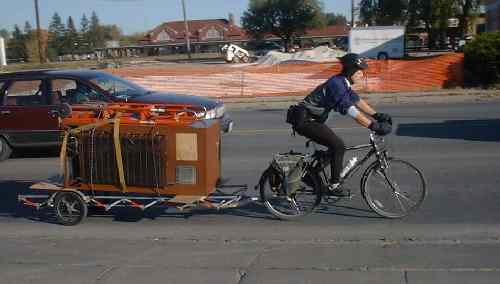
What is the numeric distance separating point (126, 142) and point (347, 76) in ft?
7.85

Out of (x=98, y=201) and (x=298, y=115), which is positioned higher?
(x=298, y=115)

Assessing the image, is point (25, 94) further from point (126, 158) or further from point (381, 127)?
point (381, 127)

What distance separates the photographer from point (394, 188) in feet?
22.5

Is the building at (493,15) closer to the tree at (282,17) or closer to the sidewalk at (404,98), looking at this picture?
the sidewalk at (404,98)

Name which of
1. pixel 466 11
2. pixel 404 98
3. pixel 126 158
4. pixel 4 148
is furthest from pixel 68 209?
pixel 466 11

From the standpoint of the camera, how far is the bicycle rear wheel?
6.97m

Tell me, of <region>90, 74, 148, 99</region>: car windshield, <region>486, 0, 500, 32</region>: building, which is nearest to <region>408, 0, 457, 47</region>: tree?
<region>486, 0, 500, 32</region>: building

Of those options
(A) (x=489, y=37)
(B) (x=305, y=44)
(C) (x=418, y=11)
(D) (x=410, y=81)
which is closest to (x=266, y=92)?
(D) (x=410, y=81)

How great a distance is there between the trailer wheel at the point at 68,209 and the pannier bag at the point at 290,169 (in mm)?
2166

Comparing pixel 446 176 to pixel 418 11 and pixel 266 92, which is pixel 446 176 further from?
pixel 418 11

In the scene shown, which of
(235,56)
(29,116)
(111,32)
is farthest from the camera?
(111,32)

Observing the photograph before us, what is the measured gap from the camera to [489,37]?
2369cm

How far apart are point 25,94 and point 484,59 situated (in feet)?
56.7

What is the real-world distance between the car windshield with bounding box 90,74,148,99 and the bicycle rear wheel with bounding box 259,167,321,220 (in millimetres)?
5308
